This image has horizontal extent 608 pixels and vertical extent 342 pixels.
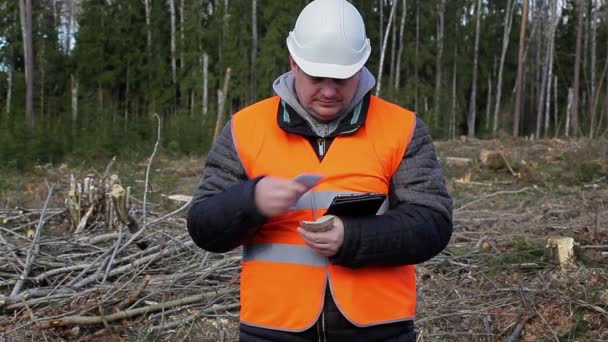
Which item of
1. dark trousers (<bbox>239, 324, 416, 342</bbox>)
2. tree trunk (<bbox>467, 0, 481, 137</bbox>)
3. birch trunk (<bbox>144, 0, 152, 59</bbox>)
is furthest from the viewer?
tree trunk (<bbox>467, 0, 481, 137</bbox>)

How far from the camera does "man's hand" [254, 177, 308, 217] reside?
1.67 m

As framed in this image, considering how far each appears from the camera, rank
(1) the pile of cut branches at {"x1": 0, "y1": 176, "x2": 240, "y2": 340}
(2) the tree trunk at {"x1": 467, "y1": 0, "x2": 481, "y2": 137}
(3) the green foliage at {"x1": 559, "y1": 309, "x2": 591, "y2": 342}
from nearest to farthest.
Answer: (3) the green foliage at {"x1": 559, "y1": 309, "x2": 591, "y2": 342} < (1) the pile of cut branches at {"x1": 0, "y1": 176, "x2": 240, "y2": 340} < (2) the tree trunk at {"x1": 467, "y1": 0, "x2": 481, "y2": 137}

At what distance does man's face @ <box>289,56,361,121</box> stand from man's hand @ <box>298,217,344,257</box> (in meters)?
0.30

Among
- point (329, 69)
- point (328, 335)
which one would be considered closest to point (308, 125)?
point (329, 69)

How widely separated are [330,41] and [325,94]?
14cm

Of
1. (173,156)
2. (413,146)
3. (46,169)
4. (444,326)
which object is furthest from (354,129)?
(173,156)

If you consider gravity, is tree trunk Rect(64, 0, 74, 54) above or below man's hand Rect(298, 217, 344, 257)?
above

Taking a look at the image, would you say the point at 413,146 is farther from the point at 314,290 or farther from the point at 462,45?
the point at 462,45

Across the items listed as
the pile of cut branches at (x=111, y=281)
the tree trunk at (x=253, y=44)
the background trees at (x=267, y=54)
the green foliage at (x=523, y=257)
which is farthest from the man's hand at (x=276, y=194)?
the tree trunk at (x=253, y=44)

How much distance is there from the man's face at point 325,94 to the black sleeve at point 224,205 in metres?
0.24

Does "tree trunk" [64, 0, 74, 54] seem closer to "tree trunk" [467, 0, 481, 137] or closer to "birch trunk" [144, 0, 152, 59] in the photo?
"birch trunk" [144, 0, 152, 59]

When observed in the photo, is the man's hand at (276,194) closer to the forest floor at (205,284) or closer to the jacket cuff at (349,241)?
the jacket cuff at (349,241)

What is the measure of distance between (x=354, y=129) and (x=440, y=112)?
28558mm

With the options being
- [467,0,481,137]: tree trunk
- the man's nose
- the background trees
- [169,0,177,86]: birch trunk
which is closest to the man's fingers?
the man's nose
